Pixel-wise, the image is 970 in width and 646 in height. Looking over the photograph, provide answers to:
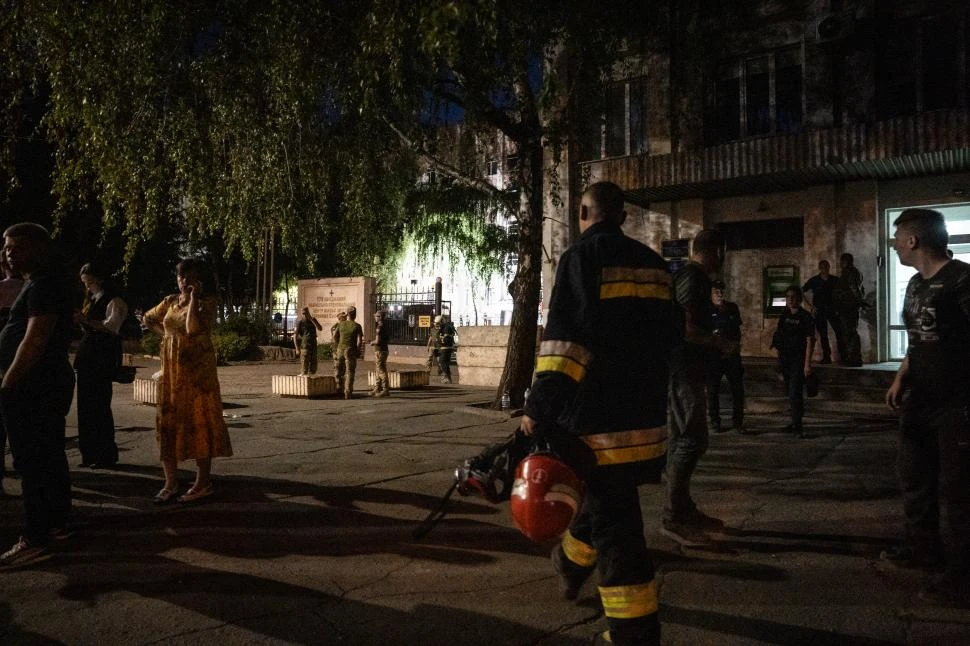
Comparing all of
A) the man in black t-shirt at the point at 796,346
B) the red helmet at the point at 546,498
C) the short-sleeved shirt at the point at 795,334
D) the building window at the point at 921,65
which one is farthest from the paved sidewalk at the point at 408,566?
the building window at the point at 921,65

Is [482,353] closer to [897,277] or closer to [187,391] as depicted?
[897,277]

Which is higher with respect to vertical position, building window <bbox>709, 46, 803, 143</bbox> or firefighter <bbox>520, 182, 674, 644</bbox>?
building window <bbox>709, 46, 803, 143</bbox>

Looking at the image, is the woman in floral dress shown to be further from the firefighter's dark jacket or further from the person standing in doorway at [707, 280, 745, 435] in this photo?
the person standing in doorway at [707, 280, 745, 435]

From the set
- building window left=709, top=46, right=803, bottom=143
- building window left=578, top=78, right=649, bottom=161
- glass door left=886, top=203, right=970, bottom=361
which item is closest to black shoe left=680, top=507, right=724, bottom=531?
glass door left=886, top=203, right=970, bottom=361

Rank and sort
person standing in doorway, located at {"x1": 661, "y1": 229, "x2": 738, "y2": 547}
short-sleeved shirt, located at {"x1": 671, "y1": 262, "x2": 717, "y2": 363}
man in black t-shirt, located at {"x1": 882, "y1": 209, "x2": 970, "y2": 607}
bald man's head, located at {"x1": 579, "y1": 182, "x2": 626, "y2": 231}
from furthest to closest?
short-sleeved shirt, located at {"x1": 671, "y1": 262, "x2": 717, "y2": 363} < person standing in doorway, located at {"x1": 661, "y1": 229, "x2": 738, "y2": 547} < man in black t-shirt, located at {"x1": 882, "y1": 209, "x2": 970, "y2": 607} < bald man's head, located at {"x1": 579, "y1": 182, "x2": 626, "y2": 231}

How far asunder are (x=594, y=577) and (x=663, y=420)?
4.56 feet

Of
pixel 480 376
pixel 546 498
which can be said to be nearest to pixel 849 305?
pixel 480 376

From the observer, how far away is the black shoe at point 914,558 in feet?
12.6

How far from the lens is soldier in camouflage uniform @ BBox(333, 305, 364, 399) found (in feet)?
44.3

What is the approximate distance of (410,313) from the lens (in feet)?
82.6

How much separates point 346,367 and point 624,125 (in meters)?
8.23

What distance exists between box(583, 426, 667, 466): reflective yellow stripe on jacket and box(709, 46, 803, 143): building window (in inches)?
508

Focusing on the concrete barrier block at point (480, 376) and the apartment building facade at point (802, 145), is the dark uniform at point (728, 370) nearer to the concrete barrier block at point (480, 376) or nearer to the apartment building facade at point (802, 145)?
the apartment building facade at point (802, 145)

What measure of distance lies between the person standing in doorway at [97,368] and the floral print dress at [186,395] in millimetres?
1384
